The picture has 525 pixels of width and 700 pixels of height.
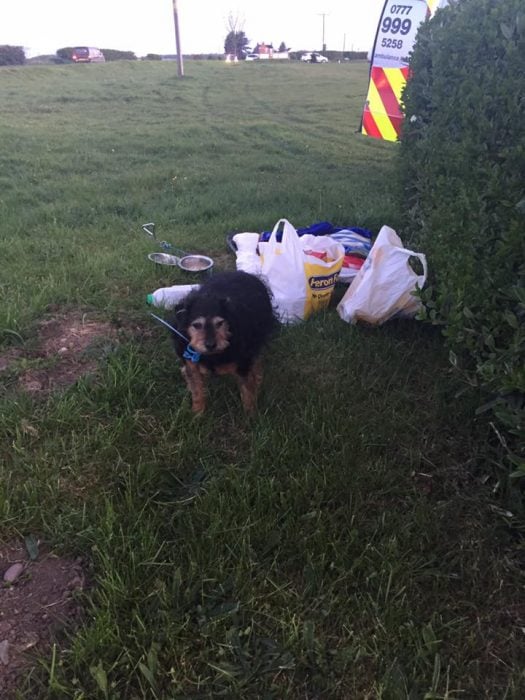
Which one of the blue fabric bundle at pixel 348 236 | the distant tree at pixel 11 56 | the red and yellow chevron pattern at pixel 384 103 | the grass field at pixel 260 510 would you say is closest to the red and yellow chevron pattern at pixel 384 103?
the red and yellow chevron pattern at pixel 384 103

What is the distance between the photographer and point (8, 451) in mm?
2689

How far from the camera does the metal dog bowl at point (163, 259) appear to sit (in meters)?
4.82

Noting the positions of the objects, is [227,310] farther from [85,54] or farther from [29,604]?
[85,54]

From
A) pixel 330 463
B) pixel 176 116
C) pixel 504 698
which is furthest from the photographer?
pixel 176 116

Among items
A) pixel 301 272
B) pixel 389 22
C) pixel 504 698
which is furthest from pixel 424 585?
pixel 389 22

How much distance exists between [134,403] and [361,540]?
147 cm

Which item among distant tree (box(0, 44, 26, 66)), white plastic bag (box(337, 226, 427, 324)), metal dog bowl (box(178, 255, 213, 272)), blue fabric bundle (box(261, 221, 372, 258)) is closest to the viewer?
white plastic bag (box(337, 226, 427, 324))

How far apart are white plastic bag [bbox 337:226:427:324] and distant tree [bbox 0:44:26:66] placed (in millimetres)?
37894

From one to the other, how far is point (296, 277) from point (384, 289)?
0.68 metres

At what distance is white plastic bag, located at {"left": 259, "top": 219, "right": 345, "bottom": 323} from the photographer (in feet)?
13.3

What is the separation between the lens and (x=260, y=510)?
2.38 m

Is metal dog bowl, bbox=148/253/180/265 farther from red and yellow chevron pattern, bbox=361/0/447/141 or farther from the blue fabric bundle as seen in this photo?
red and yellow chevron pattern, bbox=361/0/447/141

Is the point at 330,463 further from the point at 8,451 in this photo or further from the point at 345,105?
the point at 345,105

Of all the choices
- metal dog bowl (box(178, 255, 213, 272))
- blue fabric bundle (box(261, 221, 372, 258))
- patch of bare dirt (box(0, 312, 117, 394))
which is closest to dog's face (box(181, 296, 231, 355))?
patch of bare dirt (box(0, 312, 117, 394))
